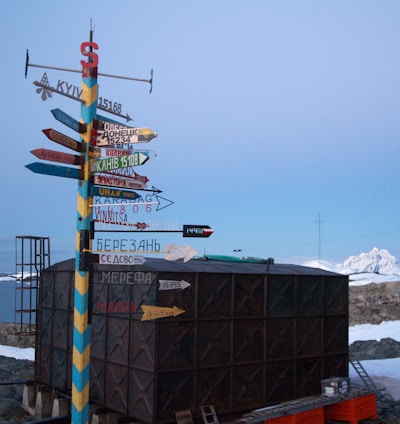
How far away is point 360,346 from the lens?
30500 mm

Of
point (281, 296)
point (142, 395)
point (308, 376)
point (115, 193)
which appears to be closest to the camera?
point (115, 193)

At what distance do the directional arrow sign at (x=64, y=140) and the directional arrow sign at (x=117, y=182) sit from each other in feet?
2.48

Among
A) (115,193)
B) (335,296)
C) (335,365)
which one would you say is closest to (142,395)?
(115,193)

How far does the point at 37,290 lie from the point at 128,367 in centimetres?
639

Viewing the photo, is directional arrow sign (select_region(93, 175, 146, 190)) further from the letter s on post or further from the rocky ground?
the rocky ground

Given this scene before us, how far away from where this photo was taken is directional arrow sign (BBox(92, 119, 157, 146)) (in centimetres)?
1169

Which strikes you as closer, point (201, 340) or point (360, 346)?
point (201, 340)

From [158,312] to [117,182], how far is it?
3542mm

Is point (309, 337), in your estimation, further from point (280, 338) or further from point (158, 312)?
point (158, 312)

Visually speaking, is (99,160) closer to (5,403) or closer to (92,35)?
(92,35)

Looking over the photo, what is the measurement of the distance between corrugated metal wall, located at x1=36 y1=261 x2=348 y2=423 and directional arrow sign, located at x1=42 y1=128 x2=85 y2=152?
3.19 metres

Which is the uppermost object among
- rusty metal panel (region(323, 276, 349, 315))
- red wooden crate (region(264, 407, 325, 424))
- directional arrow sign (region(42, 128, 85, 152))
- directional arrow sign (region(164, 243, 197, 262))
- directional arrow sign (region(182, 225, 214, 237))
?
directional arrow sign (region(42, 128, 85, 152))

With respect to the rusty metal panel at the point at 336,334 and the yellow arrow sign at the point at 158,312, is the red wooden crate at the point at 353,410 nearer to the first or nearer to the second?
the rusty metal panel at the point at 336,334

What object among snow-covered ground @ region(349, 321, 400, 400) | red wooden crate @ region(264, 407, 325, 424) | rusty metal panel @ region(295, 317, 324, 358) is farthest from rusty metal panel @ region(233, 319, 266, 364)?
snow-covered ground @ region(349, 321, 400, 400)
